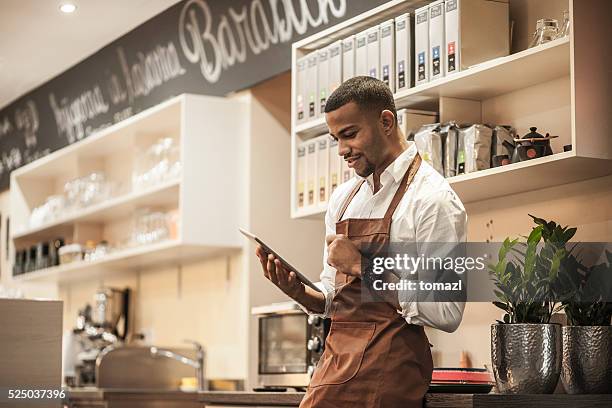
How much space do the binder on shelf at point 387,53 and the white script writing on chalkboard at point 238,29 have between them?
0.72 meters

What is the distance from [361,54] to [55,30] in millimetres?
3043

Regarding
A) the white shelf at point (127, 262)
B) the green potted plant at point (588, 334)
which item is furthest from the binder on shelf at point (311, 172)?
the green potted plant at point (588, 334)

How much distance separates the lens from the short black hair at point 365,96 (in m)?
2.92

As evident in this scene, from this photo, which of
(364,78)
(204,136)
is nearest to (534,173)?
(364,78)

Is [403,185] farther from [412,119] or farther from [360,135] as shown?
[412,119]

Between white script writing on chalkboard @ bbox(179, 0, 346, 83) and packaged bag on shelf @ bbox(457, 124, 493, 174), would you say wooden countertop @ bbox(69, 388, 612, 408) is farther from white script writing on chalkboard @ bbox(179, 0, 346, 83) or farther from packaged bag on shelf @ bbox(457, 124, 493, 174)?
white script writing on chalkboard @ bbox(179, 0, 346, 83)

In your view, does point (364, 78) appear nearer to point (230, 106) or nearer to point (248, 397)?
point (248, 397)

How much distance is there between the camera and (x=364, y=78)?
2.95 metres

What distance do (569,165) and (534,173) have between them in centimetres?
16

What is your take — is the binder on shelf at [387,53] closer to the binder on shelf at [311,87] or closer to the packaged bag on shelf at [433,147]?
the packaged bag on shelf at [433,147]

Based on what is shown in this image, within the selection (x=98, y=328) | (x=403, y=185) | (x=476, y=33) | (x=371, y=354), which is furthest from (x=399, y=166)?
(x=98, y=328)

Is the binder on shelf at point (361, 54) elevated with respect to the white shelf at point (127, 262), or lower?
elevated

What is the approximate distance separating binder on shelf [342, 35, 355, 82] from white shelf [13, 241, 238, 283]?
1505mm

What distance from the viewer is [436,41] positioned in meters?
3.67
